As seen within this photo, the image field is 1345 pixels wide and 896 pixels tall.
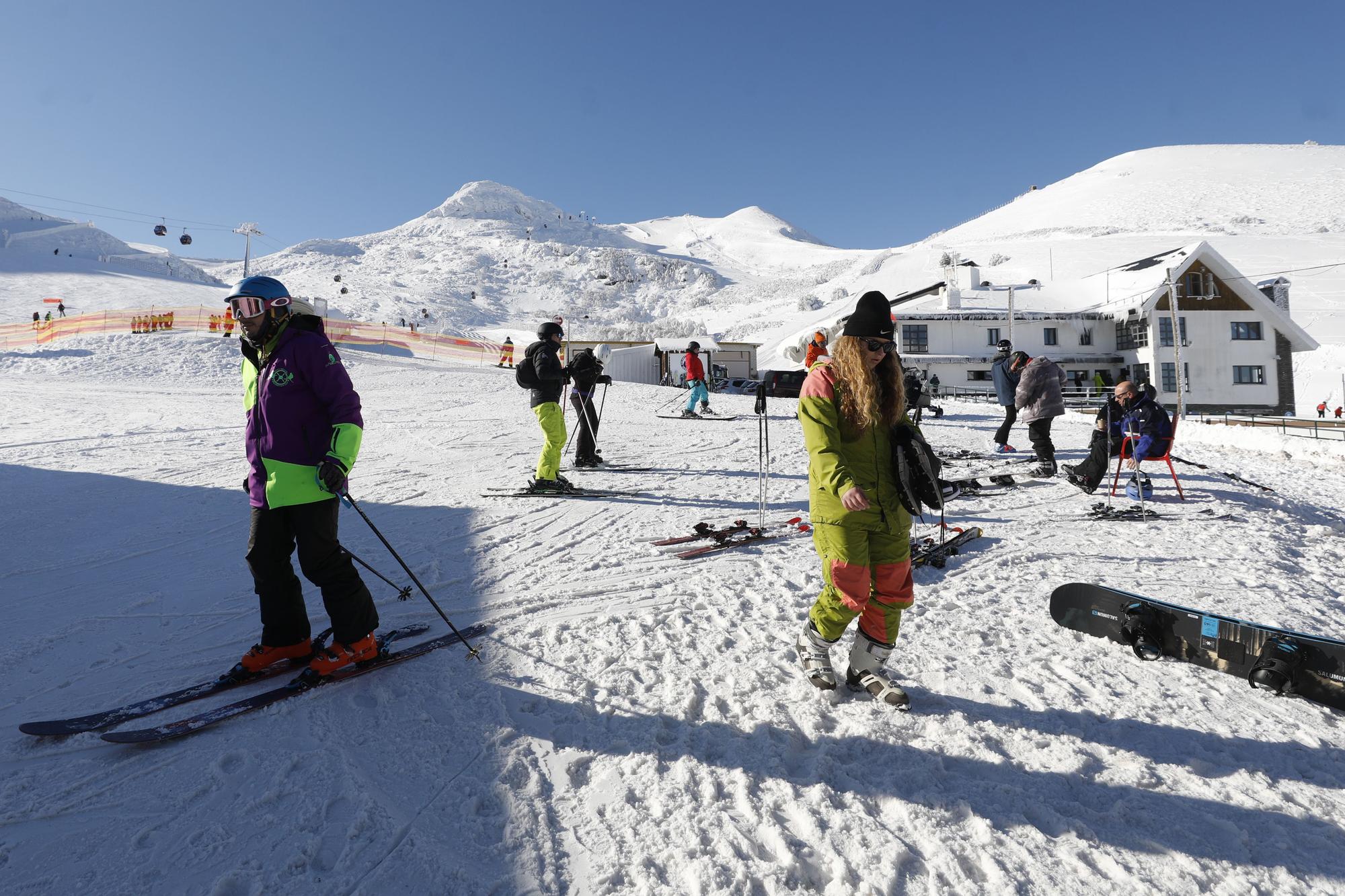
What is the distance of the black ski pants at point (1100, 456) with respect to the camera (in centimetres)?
733

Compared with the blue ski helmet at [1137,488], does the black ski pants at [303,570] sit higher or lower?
higher

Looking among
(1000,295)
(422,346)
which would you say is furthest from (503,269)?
(1000,295)

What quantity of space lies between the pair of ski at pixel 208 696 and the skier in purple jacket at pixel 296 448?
3.0 inches

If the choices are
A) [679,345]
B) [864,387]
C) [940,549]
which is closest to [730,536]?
[940,549]

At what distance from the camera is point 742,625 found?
12.8 ft

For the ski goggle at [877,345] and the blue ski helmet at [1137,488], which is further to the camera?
the blue ski helmet at [1137,488]

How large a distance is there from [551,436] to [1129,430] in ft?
22.5

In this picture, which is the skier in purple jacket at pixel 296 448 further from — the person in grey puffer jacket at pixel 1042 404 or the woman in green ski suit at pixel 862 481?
the person in grey puffer jacket at pixel 1042 404

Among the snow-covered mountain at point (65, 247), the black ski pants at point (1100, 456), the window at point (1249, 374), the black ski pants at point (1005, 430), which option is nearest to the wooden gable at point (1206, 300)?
Answer: the window at point (1249, 374)

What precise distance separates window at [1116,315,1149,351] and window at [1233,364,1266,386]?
452 centimetres

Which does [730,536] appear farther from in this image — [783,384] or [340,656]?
[783,384]

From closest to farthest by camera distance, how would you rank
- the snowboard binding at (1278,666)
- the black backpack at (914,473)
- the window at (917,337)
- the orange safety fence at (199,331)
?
1. the black backpack at (914,473)
2. the snowboard binding at (1278,666)
3. the orange safety fence at (199,331)
4. the window at (917,337)

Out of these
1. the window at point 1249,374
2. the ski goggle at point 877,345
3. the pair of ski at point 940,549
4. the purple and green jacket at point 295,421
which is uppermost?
the window at point 1249,374

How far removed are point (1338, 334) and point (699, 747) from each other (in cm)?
7076
